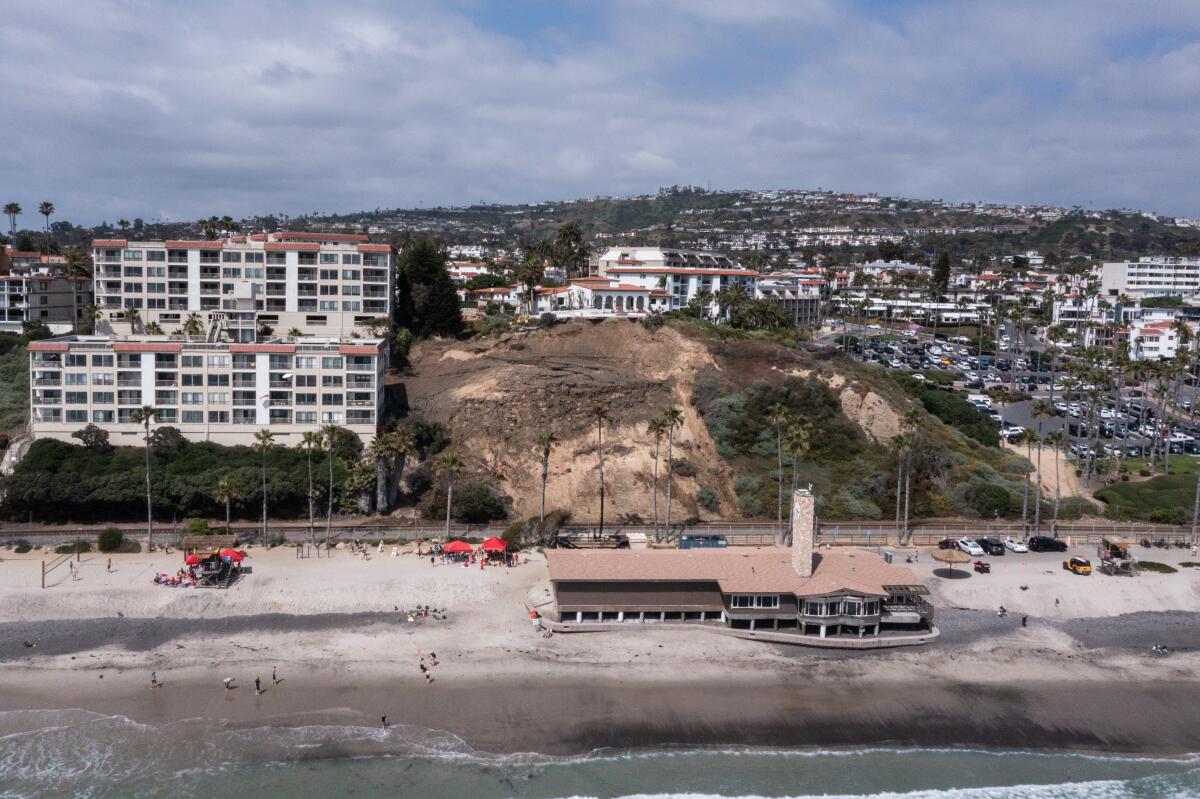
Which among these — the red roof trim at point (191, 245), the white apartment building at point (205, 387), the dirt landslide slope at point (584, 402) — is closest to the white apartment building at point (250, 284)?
the red roof trim at point (191, 245)

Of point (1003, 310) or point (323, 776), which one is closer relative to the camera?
point (323, 776)

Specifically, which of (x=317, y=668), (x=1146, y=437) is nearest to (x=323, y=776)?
(x=317, y=668)

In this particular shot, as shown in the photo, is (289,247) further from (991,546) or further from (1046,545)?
(1046,545)

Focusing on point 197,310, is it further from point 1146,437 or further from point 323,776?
point 1146,437

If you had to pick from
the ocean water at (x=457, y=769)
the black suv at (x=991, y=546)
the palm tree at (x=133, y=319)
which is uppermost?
the palm tree at (x=133, y=319)

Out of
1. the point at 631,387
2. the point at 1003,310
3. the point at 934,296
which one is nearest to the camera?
the point at 631,387

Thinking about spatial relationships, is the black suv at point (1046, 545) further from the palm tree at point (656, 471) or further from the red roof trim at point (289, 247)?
the red roof trim at point (289, 247)

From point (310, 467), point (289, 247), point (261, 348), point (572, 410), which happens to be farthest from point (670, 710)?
point (289, 247)

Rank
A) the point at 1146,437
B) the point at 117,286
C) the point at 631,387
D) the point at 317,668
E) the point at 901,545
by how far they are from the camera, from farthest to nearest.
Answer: the point at 1146,437, the point at 117,286, the point at 631,387, the point at 901,545, the point at 317,668
